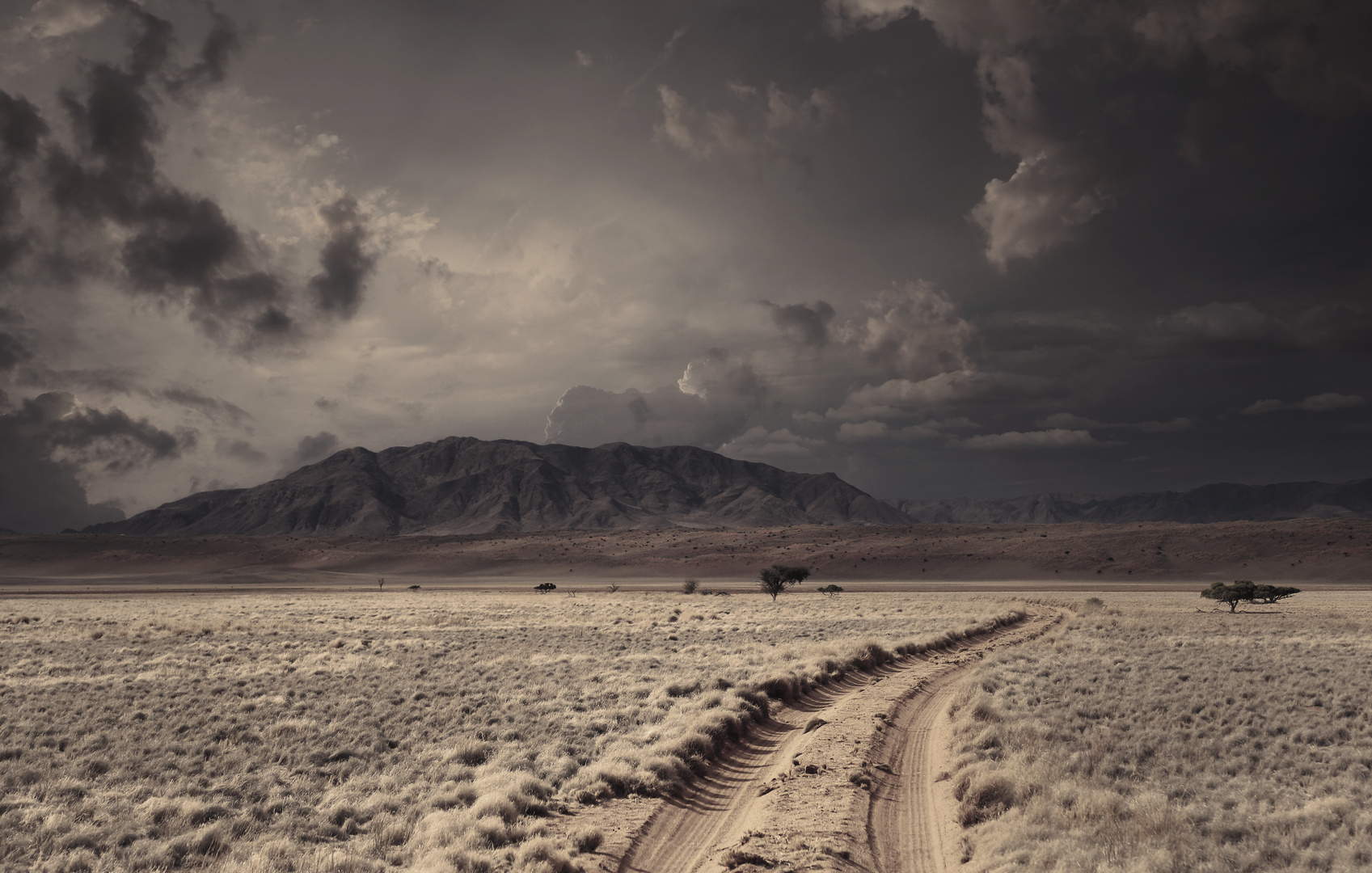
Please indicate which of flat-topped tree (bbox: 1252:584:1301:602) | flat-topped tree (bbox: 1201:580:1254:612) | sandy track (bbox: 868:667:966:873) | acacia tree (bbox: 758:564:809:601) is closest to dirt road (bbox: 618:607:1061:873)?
sandy track (bbox: 868:667:966:873)

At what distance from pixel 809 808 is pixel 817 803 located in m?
0.26

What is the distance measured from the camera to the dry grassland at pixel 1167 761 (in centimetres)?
852

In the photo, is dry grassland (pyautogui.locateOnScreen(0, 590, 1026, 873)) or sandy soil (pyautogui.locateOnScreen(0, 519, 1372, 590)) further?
sandy soil (pyautogui.locateOnScreen(0, 519, 1372, 590))

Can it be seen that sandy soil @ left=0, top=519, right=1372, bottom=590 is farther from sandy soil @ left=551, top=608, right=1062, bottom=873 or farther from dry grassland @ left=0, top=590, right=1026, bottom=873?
sandy soil @ left=551, top=608, right=1062, bottom=873

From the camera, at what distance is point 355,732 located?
582 inches

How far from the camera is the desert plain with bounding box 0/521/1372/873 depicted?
355 inches

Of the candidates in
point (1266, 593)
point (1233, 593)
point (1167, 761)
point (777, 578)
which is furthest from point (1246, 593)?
point (1167, 761)

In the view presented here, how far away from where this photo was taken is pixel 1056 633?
103ft

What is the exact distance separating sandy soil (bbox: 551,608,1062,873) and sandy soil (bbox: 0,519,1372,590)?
73.5 m

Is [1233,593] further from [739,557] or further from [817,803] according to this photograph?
[739,557]

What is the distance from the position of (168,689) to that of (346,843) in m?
13.8

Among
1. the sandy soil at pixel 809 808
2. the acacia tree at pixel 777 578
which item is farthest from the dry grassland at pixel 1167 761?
the acacia tree at pixel 777 578

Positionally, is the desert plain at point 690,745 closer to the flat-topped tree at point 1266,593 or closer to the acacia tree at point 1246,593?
the acacia tree at point 1246,593

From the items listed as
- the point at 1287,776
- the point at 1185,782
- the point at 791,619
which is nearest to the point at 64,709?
the point at 1185,782
